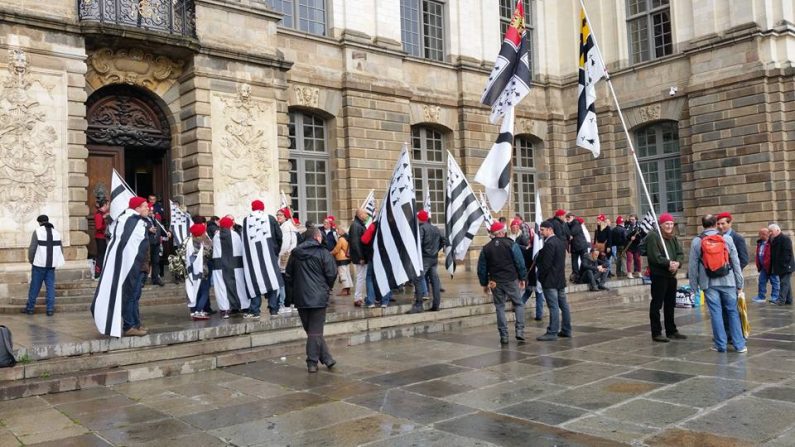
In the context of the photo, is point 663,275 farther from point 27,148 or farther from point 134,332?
point 27,148

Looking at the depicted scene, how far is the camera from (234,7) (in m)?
15.3

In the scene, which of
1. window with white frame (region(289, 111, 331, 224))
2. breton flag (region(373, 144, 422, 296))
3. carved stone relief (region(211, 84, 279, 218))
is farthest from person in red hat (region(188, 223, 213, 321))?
window with white frame (region(289, 111, 331, 224))

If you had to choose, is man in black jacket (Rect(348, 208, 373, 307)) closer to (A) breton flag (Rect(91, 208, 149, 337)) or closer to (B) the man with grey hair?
(A) breton flag (Rect(91, 208, 149, 337))

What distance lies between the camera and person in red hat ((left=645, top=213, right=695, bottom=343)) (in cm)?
924

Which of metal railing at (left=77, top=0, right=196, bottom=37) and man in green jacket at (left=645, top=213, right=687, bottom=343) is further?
metal railing at (left=77, top=0, right=196, bottom=37)

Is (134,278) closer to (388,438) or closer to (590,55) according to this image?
(388,438)

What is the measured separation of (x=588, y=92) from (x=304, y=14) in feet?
34.2

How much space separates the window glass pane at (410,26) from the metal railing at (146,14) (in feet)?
26.6

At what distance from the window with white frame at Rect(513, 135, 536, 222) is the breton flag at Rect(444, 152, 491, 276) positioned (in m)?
11.5

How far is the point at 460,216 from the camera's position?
13.2m

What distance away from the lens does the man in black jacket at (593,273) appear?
14406mm

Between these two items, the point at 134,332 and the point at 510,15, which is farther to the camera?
the point at 510,15

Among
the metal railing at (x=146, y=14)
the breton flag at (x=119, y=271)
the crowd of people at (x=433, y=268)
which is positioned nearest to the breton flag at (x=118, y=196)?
the crowd of people at (x=433, y=268)

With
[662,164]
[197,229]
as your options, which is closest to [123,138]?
[197,229]
